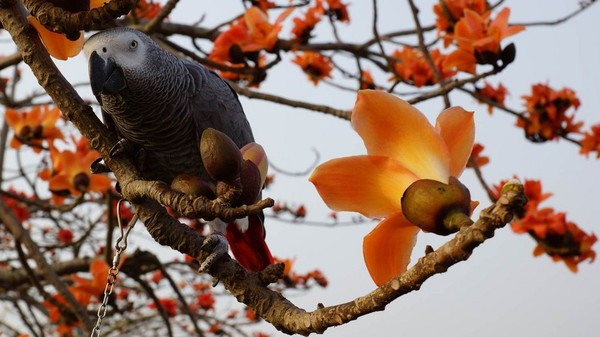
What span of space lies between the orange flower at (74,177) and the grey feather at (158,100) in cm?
81

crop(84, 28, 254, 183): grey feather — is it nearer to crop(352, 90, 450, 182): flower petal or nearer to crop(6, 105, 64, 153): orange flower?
crop(352, 90, 450, 182): flower petal

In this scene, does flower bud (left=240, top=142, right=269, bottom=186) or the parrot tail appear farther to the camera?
the parrot tail

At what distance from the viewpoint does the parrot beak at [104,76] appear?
96 cm

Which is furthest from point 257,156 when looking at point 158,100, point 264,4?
point 264,4

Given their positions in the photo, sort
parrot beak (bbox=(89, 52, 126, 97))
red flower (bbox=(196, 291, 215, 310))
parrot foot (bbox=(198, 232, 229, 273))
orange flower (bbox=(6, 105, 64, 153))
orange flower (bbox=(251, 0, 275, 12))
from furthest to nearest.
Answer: red flower (bbox=(196, 291, 215, 310)) < orange flower (bbox=(251, 0, 275, 12)) < orange flower (bbox=(6, 105, 64, 153)) < parrot beak (bbox=(89, 52, 126, 97)) < parrot foot (bbox=(198, 232, 229, 273))

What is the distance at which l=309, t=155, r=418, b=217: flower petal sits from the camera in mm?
588

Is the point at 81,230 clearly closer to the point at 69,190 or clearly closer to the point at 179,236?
the point at 69,190

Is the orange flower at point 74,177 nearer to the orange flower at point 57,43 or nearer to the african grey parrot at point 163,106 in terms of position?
the african grey parrot at point 163,106

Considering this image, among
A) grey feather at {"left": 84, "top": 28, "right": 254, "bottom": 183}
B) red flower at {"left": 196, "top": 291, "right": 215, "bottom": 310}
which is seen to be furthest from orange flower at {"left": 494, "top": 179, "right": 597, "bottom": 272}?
red flower at {"left": 196, "top": 291, "right": 215, "bottom": 310}

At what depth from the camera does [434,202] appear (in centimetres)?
53

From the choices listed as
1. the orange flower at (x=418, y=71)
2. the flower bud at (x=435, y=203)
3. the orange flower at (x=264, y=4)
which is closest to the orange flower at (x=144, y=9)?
the orange flower at (x=264, y=4)

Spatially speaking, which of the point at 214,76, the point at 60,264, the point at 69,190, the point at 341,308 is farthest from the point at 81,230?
the point at 341,308

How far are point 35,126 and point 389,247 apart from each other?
201cm

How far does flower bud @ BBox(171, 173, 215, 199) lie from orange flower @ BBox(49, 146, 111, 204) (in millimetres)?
1496
